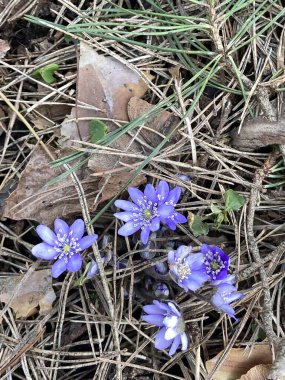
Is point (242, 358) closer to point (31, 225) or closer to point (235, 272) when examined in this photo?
point (235, 272)

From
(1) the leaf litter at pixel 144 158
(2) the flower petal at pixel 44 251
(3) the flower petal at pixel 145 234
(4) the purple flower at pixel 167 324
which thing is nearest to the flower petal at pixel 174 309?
(4) the purple flower at pixel 167 324

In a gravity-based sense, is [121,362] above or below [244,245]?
below

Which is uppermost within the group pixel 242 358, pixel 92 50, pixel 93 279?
pixel 92 50

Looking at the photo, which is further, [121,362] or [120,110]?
[120,110]

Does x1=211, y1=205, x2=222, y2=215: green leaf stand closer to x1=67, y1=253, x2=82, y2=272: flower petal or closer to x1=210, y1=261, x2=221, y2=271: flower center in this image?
x1=210, y1=261, x2=221, y2=271: flower center

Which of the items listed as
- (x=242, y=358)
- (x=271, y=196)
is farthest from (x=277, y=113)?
(x=242, y=358)

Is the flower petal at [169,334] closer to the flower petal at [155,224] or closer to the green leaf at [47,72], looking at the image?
the flower petal at [155,224]
